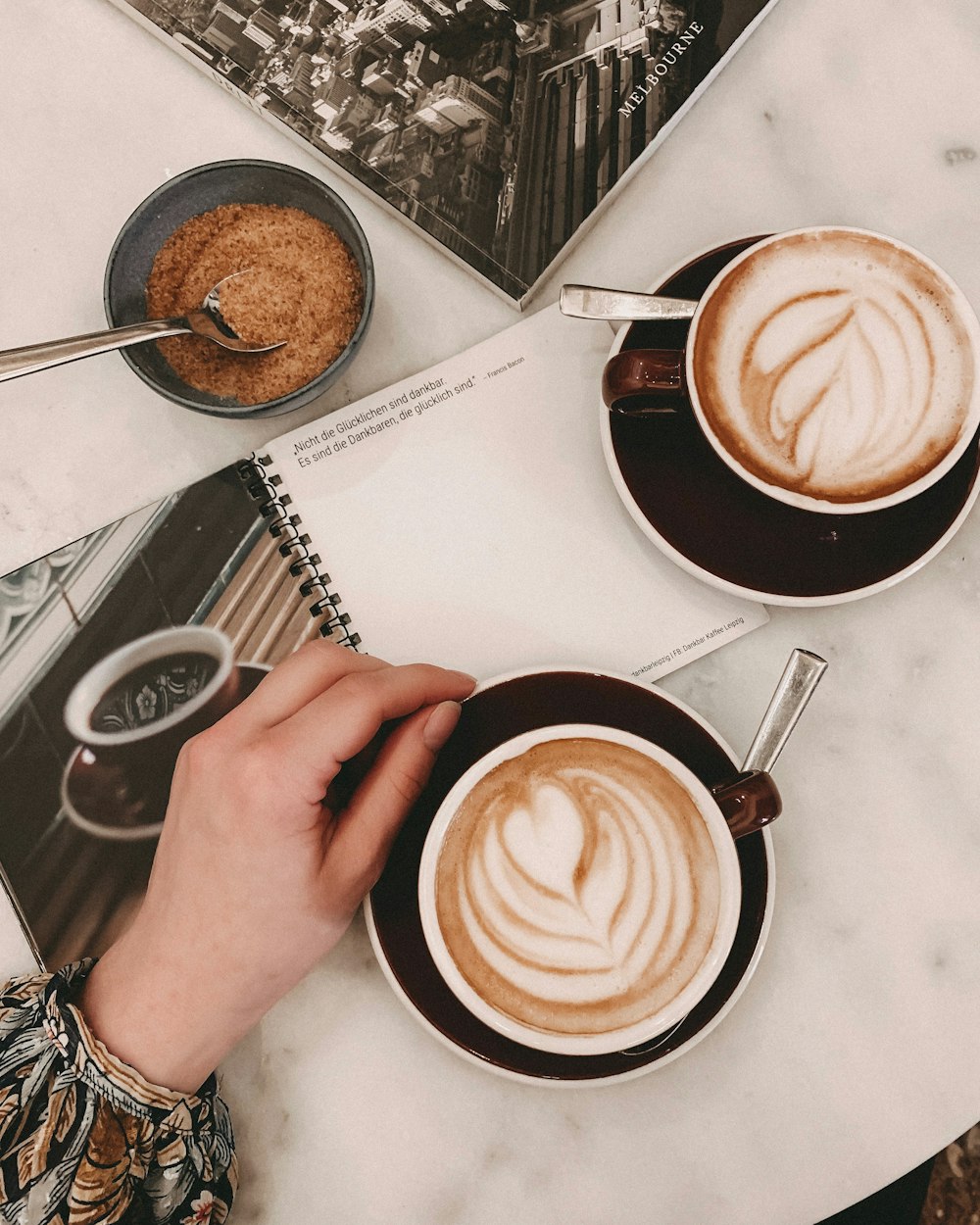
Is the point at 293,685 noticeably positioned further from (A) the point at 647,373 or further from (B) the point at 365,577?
(A) the point at 647,373

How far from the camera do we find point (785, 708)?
Result: 719 mm

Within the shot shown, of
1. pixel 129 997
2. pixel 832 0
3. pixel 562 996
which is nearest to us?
Answer: pixel 562 996

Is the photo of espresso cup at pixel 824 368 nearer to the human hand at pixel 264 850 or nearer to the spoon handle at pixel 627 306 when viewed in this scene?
the spoon handle at pixel 627 306

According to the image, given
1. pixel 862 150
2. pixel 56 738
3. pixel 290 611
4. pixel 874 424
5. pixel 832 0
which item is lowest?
pixel 56 738

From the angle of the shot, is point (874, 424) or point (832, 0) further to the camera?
point (832, 0)

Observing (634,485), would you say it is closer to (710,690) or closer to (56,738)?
(710,690)

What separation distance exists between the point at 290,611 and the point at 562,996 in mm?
404

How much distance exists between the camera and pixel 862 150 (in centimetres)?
79

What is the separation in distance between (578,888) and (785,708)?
245mm

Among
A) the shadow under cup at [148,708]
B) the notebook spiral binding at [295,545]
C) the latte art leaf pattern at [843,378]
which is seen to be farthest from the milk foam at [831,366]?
the shadow under cup at [148,708]

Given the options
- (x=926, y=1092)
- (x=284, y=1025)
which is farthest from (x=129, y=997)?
(x=926, y=1092)

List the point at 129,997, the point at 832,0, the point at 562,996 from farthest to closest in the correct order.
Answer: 1. the point at 832,0
2. the point at 129,997
3. the point at 562,996

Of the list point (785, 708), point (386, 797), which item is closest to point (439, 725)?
point (386, 797)

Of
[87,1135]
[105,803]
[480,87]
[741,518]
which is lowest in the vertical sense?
[87,1135]
